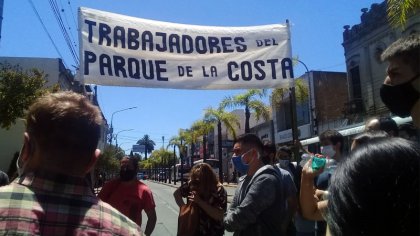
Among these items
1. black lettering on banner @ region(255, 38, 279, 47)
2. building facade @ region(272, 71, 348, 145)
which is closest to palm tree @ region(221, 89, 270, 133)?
building facade @ region(272, 71, 348, 145)

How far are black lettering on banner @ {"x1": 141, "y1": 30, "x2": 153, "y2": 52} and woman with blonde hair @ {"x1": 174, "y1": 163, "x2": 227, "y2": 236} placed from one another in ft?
4.83

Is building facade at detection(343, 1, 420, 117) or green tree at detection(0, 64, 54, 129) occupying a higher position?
building facade at detection(343, 1, 420, 117)

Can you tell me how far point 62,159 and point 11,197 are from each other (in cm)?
23

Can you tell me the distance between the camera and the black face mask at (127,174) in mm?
5133

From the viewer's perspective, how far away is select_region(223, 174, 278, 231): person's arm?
3568 mm

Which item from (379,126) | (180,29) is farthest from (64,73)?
(379,126)

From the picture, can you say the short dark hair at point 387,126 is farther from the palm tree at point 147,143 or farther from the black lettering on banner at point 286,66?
the palm tree at point 147,143

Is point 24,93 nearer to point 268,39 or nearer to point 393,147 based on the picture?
point 268,39

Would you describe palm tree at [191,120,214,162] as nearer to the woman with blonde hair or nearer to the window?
the window

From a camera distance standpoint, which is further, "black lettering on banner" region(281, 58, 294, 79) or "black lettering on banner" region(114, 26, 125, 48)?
"black lettering on banner" region(281, 58, 294, 79)

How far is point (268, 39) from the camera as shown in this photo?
547 cm

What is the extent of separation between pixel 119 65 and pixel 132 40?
0.35 metres

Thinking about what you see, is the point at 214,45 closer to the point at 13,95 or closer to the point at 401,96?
the point at 401,96

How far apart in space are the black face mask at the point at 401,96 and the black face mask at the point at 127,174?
334 centimetres
